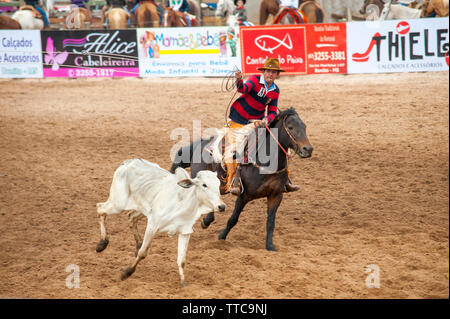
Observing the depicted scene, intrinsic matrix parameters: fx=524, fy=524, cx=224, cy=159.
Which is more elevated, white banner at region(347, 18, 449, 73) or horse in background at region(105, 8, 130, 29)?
horse in background at region(105, 8, 130, 29)

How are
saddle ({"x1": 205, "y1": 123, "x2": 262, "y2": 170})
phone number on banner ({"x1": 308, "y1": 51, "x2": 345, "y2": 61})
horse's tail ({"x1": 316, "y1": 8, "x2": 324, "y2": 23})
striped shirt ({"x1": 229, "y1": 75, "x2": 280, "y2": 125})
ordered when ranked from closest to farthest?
saddle ({"x1": 205, "y1": 123, "x2": 262, "y2": 170}), striped shirt ({"x1": 229, "y1": 75, "x2": 280, "y2": 125}), phone number on banner ({"x1": 308, "y1": 51, "x2": 345, "y2": 61}), horse's tail ({"x1": 316, "y1": 8, "x2": 324, "y2": 23})

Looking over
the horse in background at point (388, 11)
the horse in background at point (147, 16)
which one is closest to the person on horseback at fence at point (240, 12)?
the horse in background at point (147, 16)

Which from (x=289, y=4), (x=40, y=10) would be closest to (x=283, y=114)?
(x=289, y=4)

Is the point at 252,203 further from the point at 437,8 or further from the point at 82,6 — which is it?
the point at 82,6

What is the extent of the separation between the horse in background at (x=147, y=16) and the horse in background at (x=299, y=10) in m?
3.95

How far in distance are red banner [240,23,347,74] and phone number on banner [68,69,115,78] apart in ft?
15.5

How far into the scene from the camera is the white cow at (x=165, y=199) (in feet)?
18.2

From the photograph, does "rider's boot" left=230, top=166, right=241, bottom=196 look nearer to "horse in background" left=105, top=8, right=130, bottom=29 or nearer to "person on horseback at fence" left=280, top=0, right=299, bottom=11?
"person on horseback at fence" left=280, top=0, right=299, bottom=11

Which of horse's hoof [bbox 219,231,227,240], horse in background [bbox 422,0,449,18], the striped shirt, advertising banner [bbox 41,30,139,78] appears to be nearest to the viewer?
the striped shirt

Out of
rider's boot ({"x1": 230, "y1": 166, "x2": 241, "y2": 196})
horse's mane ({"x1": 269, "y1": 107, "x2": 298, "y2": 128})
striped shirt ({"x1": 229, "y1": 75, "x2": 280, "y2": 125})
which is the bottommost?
rider's boot ({"x1": 230, "y1": 166, "x2": 241, "y2": 196})

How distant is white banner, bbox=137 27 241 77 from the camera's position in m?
17.0

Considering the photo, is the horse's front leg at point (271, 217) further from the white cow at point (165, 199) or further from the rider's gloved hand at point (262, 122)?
the white cow at point (165, 199)

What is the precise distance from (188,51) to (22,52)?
5.84 metres

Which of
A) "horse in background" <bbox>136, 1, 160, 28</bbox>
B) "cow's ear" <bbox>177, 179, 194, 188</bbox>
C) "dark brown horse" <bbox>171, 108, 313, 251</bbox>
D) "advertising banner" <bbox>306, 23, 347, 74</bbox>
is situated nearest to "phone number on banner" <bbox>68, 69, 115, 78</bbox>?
"horse in background" <bbox>136, 1, 160, 28</bbox>
